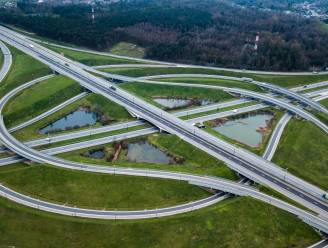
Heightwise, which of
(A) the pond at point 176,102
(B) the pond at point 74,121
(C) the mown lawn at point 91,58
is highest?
(C) the mown lawn at point 91,58

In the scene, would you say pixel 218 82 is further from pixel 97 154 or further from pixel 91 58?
pixel 97 154

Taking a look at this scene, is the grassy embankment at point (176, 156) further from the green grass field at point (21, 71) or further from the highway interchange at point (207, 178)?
the green grass field at point (21, 71)

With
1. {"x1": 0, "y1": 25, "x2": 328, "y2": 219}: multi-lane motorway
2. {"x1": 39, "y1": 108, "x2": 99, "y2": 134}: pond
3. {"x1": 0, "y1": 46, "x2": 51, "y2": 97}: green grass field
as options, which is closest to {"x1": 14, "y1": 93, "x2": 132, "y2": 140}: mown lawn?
{"x1": 39, "y1": 108, "x2": 99, "y2": 134}: pond

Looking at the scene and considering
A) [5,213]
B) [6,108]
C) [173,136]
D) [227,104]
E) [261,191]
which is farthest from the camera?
[227,104]

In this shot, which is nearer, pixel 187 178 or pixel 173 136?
pixel 187 178

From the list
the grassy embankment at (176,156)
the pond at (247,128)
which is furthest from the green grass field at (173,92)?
the grassy embankment at (176,156)

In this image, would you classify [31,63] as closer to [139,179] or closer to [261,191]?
[139,179]

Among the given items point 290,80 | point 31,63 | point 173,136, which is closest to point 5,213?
point 173,136
